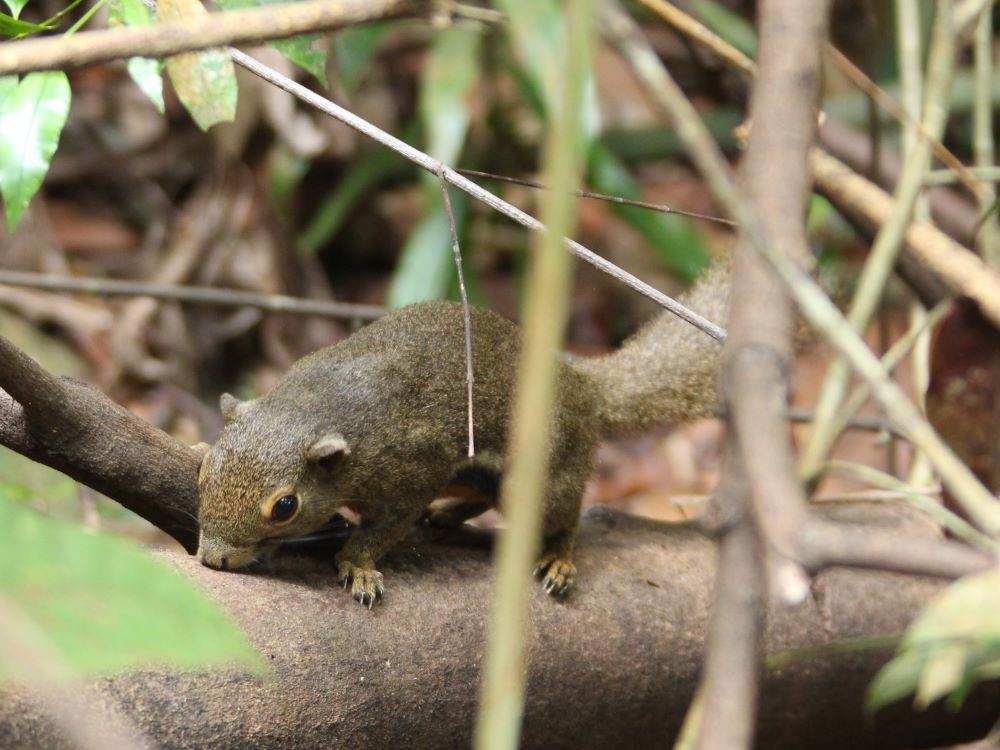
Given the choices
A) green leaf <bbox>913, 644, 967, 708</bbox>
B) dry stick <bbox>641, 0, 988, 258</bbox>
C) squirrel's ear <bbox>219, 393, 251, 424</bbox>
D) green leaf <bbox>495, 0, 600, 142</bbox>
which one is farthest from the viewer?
squirrel's ear <bbox>219, 393, 251, 424</bbox>

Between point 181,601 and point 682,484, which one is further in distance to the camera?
point 682,484

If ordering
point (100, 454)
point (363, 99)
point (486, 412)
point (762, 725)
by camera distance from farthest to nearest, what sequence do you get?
point (363, 99) → point (486, 412) → point (762, 725) → point (100, 454)

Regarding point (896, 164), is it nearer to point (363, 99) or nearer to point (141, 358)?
point (363, 99)

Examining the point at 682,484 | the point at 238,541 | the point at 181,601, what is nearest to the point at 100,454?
the point at 238,541

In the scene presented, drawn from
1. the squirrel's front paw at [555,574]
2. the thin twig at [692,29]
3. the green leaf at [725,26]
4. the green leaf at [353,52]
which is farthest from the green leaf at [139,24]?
the green leaf at [725,26]

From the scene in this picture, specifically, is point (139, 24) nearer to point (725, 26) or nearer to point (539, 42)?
point (539, 42)

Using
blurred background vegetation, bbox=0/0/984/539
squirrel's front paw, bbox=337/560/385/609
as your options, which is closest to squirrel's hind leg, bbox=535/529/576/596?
squirrel's front paw, bbox=337/560/385/609

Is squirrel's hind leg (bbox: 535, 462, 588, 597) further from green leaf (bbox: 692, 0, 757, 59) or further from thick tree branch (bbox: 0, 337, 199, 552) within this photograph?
green leaf (bbox: 692, 0, 757, 59)
